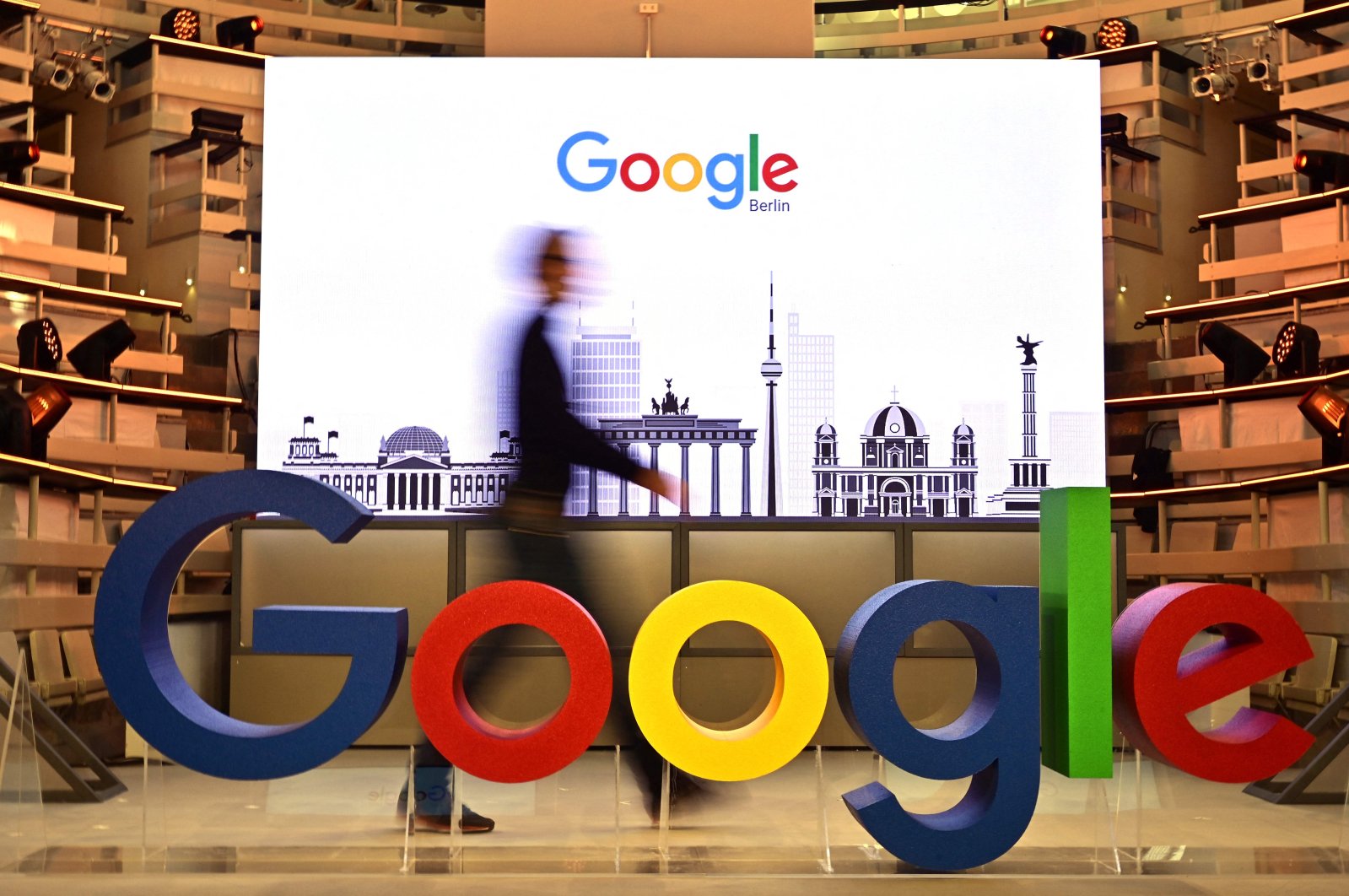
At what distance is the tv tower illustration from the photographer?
5.80 metres

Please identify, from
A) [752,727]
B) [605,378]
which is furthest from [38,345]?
Result: [752,727]

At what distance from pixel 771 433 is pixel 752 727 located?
2.91m

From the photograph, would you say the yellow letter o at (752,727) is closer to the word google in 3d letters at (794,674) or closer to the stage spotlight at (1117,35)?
the word google in 3d letters at (794,674)

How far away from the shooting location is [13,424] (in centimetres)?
507

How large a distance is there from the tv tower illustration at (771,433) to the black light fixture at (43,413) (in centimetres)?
290

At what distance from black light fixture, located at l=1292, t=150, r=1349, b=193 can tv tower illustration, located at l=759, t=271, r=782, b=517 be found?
7.98ft

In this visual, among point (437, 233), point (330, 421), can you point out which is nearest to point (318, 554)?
point (330, 421)

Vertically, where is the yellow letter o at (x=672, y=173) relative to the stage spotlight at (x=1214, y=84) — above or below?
below

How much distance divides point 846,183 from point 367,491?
8.24 feet

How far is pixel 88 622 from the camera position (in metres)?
5.56

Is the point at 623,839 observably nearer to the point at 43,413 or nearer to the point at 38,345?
the point at 43,413

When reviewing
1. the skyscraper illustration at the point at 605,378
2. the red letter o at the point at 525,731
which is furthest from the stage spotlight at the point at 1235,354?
the red letter o at the point at 525,731

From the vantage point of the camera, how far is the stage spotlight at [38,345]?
225 inches

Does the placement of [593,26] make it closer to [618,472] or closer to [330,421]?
[330,421]
